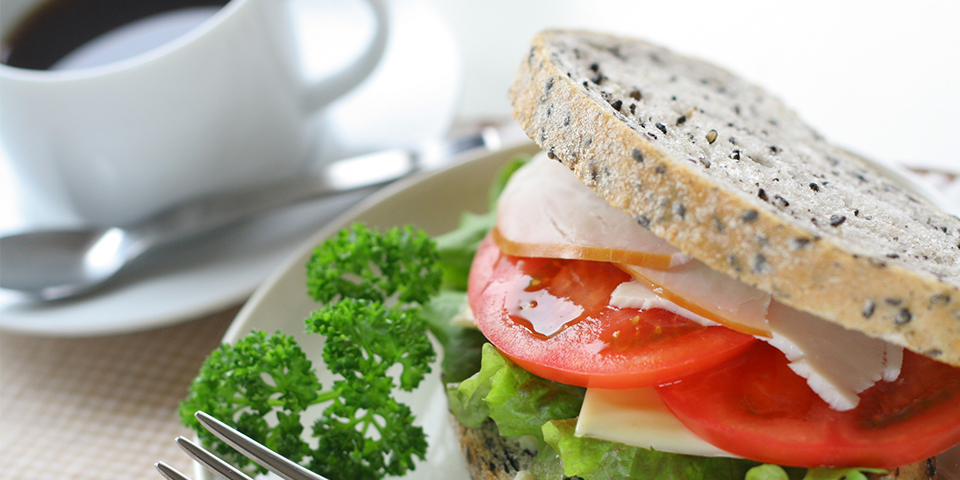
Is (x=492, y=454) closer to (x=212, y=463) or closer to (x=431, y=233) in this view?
(x=212, y=463)

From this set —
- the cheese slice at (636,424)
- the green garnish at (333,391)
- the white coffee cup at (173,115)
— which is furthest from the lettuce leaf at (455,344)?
the white coffee cup at (173,115)

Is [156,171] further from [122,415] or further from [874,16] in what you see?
[874,16]

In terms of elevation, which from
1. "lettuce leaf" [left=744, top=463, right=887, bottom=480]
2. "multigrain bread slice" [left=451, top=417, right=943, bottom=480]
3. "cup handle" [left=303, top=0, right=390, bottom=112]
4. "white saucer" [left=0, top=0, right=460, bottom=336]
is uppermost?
"cup handle" [left=303, top=0, right=390, bottom=112]

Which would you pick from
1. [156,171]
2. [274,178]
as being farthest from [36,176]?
[274,178]

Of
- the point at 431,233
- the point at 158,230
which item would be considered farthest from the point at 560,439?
the point at 158,230

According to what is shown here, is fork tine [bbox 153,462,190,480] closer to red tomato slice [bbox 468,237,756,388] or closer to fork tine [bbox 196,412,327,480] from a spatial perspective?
fork tine [bbox 196,412,327,480]

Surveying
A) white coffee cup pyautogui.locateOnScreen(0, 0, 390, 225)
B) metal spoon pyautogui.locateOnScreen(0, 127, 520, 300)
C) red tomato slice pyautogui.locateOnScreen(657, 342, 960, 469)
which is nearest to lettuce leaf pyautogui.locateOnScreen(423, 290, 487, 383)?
red tomato slice pyautogui.locateOnScreen(657, 342, 960, 469)

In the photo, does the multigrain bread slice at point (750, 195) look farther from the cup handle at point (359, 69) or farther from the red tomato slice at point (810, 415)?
the cup handle at point (359, 69)
